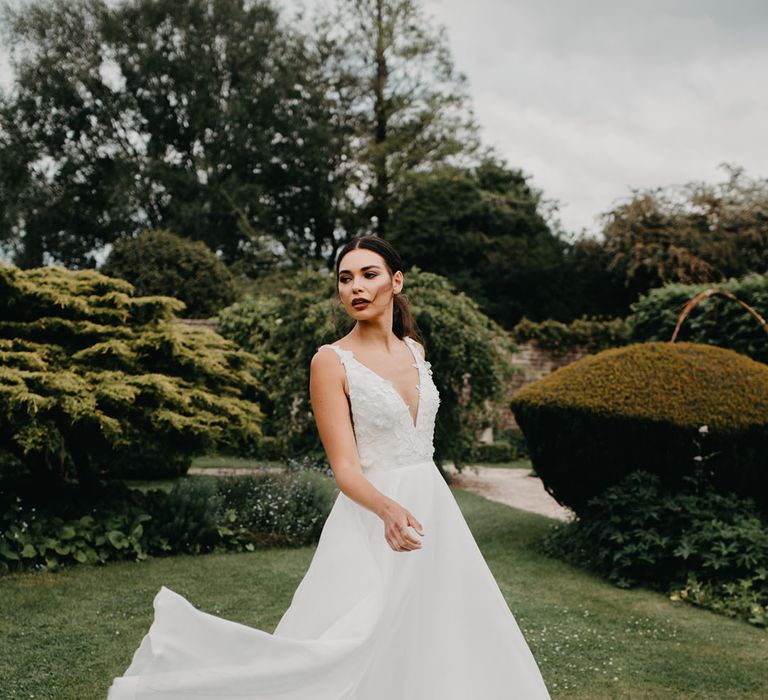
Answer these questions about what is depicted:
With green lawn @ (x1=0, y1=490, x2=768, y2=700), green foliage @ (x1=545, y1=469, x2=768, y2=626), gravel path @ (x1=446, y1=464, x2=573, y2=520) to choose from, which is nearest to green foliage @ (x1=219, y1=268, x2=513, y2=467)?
gravel path @ (x1=446, y1=464, x2=573, y2=520)

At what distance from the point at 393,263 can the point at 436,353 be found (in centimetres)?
737

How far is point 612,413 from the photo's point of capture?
602 cm

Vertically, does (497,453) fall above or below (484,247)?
below

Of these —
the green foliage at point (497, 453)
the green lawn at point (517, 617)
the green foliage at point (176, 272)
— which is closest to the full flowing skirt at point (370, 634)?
the green lawn at point (517, 617)

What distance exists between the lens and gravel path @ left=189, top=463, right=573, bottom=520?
964 cm

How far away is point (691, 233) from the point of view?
20594 millimetres

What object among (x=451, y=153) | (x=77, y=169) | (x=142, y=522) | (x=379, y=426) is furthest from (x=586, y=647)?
(x=77, y=169)

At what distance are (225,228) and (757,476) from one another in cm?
2270

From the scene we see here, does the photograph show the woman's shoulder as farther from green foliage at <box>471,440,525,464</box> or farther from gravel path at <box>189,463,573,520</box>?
green foliage at <box>471,440,525,464</box>

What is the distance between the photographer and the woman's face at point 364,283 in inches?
95.7

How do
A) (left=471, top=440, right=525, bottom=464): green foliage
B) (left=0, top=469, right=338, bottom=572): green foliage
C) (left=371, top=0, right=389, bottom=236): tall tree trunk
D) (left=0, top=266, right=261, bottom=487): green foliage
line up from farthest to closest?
(left=371, top=0, right=389, bottom=236): tall tree trunk < (left=471, top=440, right=525, bottom=464): green foliage < (left=0, top=469, right=338, bottom=572): green foliage < (left=0, top=266, right=261, bottom=487): green foliage

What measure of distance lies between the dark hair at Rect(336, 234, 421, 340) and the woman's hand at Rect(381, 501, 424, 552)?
0.75m

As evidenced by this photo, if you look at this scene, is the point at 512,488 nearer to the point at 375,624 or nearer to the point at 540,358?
the point at 540,358

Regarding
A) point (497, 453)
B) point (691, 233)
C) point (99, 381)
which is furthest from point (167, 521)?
point (691, 233)
